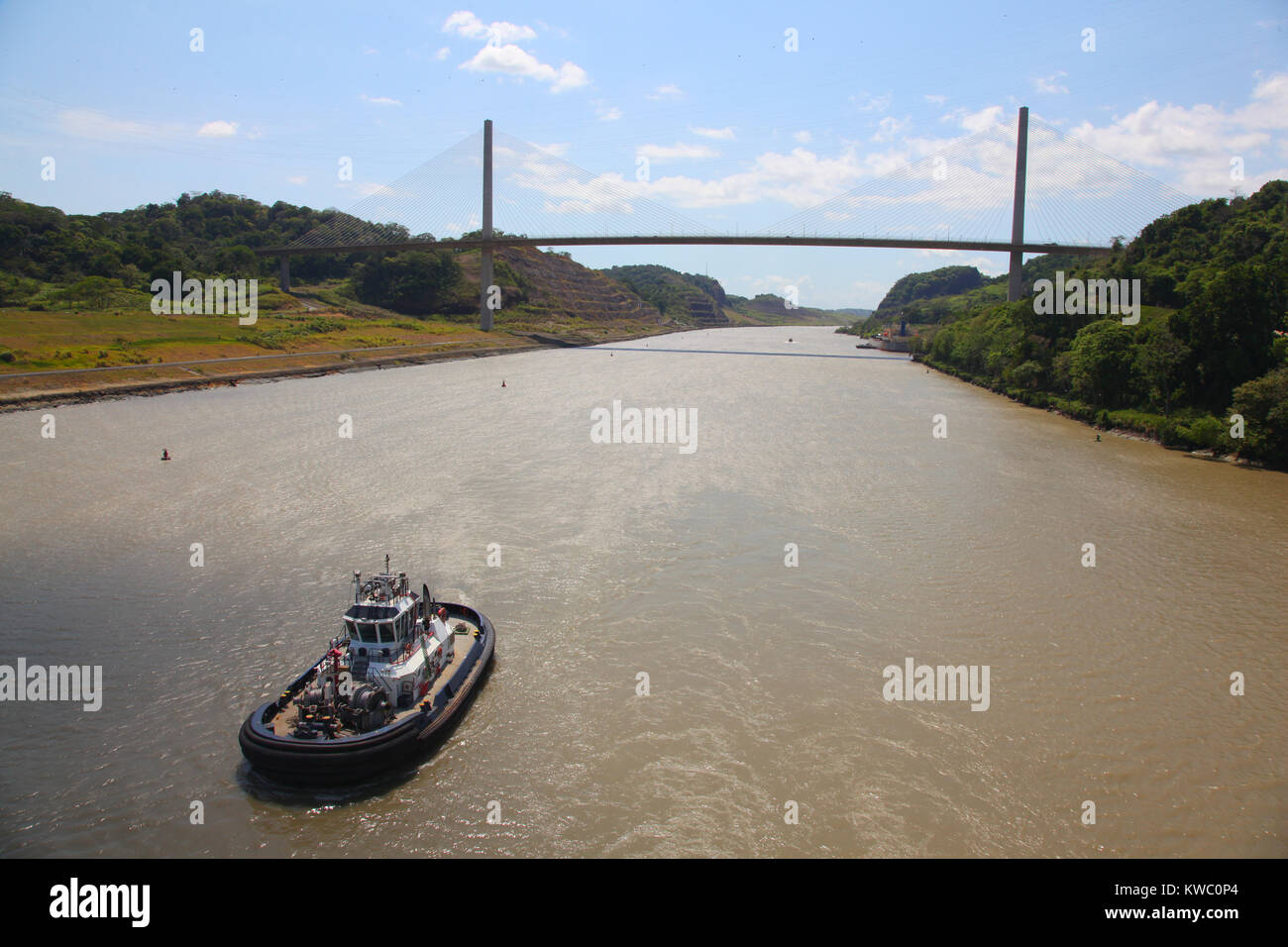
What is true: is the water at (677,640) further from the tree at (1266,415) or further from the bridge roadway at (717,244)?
the bridge roadway at (717,244)

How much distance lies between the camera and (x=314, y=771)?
944 centimetres

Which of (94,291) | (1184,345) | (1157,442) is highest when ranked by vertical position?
(94,291)

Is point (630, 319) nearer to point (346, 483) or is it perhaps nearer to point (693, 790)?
point (346, 483)

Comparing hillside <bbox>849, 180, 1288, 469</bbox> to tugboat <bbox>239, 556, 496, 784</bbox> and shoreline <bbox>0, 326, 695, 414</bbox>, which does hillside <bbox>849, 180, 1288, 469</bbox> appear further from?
shoreline <bbox>0, 326, 695, 414</bbox>

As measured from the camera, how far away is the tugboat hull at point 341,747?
9422 mm

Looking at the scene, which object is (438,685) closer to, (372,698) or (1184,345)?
(372,698)

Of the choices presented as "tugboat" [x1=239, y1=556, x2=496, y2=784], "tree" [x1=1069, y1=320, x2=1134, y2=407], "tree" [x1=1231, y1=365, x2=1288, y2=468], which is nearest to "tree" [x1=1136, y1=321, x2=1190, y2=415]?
"tree" [x1=1069, y1=320, x2=1134, y2=407]

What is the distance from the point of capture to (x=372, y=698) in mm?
10094

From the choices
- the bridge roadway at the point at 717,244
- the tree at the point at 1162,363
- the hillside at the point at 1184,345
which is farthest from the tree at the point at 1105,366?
the bridge roadway at the point at 717,244

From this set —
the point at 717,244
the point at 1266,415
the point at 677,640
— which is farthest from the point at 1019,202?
the point at 677,640

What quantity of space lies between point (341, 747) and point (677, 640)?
243 inches

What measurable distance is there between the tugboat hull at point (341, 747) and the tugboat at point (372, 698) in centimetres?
1
